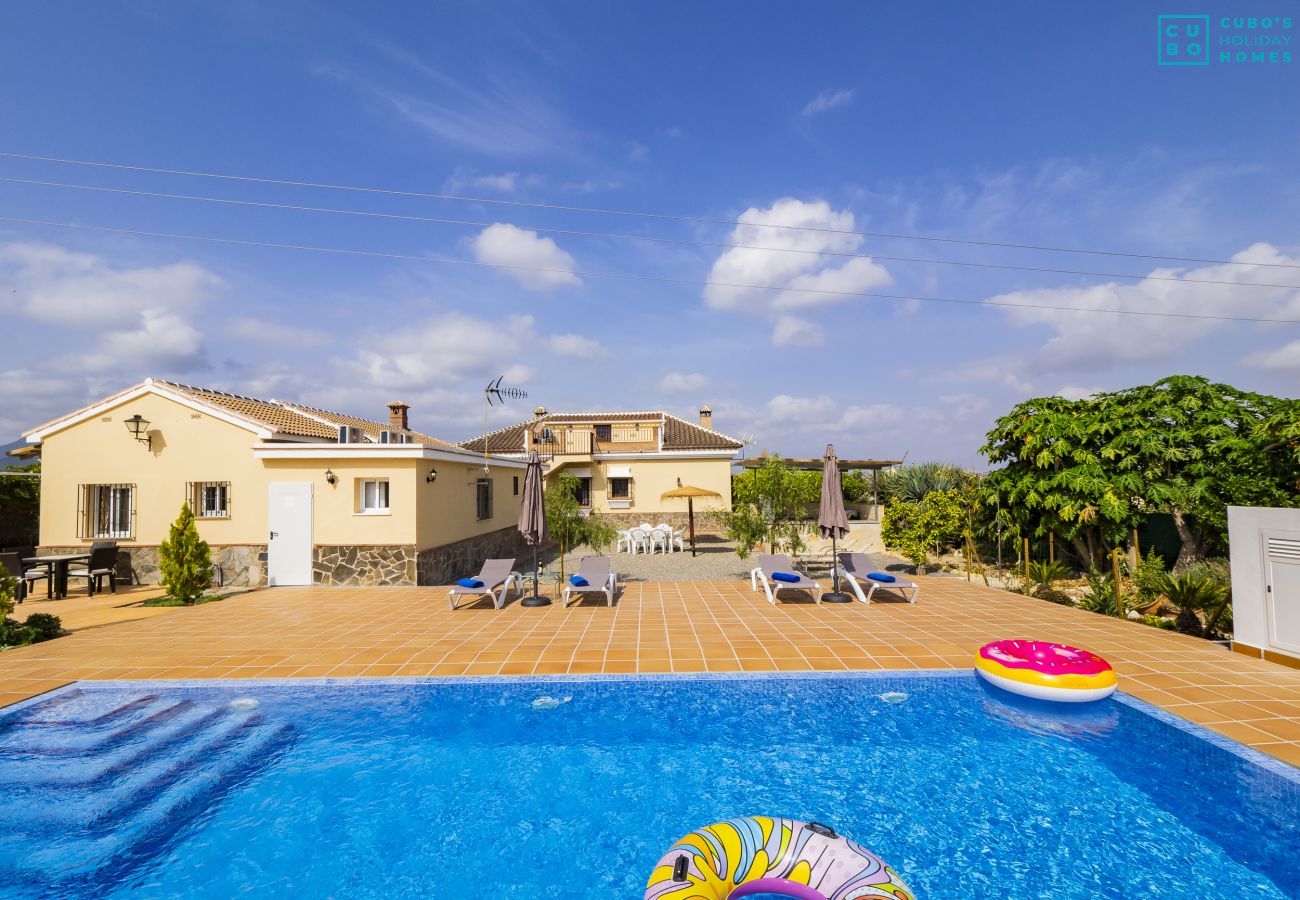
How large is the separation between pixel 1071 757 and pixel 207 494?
667 inches

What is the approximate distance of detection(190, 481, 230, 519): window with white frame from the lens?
43.8 feet

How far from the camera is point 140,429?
13.4 m

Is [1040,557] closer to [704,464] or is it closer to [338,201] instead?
[704,464]

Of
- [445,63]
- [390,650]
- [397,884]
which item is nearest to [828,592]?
[390,650]

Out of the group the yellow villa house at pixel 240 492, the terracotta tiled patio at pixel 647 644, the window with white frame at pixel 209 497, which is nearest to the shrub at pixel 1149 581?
the terracotta tiled patio at pixel 647 644

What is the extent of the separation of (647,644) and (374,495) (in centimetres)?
844

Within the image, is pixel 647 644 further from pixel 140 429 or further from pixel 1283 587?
pixel 140 429

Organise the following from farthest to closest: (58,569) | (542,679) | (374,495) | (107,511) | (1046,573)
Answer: (107,511) < (374,495) < (1046,573) < (58,569) < (542,679)

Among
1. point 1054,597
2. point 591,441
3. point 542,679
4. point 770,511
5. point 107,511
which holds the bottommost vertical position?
point 1054,597

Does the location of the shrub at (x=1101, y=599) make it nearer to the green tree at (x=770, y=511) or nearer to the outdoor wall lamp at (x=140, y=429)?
the green tree at (x=770, y=511)

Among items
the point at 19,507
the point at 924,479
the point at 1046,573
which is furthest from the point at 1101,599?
the point at 19,507

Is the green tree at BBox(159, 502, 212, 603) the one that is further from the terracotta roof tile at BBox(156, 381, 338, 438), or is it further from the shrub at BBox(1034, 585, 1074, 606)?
the shrub at BBox(1034, 585, 1074, 606)

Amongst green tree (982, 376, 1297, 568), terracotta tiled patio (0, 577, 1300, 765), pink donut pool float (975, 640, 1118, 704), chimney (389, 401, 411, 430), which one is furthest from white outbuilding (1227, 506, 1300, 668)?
chimney (389, 401, 411, 430)

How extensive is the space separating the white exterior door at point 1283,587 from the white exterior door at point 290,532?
54.3 feet
